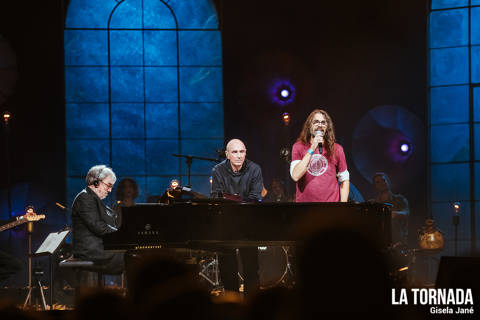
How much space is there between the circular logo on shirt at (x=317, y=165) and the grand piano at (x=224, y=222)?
1.36 ft

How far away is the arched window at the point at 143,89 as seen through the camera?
9844 millimetres

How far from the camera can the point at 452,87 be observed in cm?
972

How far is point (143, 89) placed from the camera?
9.96 metres

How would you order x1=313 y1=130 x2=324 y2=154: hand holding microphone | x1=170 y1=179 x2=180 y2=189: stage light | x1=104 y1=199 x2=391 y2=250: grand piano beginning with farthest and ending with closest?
x1=170 y1=179 x2=180 y2=189: stage light → x1=313 y1=130 x2=324 y2=154: hand holding microphone → x1=104 y1=199 x2=391 y2=250: grand piano

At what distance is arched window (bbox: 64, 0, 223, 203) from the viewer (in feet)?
32.3

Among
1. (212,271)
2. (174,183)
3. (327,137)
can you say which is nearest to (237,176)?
(327,137)

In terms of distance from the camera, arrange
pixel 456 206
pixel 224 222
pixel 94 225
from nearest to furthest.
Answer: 1. pixel 224 222
2. pixel 94 225
3. pixel 456 206

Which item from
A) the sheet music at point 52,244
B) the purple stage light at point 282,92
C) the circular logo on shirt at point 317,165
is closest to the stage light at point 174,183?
the purple stage light at point 282,92

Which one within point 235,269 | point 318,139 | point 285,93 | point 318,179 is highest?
point 285,93

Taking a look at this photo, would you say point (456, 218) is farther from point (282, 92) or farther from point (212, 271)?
point (212, 271)

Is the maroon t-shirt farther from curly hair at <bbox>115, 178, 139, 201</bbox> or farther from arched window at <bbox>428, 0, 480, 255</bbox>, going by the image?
arched window at <bbox>428, 0, 480, 255</bbox>

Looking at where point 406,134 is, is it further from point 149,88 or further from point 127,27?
point 127,27

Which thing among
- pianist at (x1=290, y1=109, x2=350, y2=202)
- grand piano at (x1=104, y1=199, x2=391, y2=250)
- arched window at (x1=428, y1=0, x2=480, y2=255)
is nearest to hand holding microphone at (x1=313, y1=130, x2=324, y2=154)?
pianist at (x1=290, y1=109, x2=350, y2=202)

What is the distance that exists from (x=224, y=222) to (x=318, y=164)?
885mm
